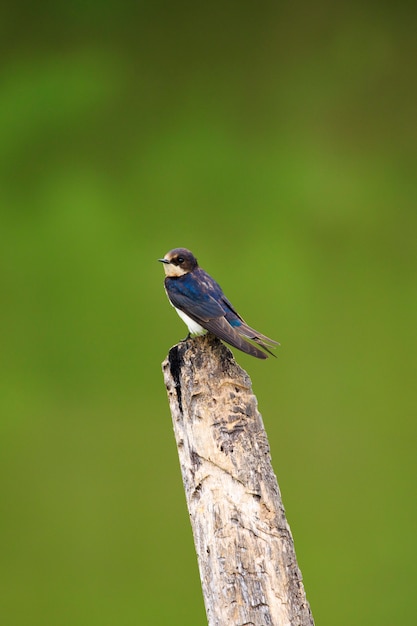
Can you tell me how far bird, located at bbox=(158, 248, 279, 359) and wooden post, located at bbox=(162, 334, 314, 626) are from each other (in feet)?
0.22

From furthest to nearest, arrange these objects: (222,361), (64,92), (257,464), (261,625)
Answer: (64,92), (222,361), (257,464), (261,625)

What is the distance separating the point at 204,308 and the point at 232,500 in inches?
16.4

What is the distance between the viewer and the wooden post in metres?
1.40

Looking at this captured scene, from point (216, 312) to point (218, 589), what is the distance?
1.75 ft

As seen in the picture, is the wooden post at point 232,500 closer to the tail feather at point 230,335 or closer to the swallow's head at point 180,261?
the tail feather at point 230,335

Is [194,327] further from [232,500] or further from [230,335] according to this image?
[232,500]

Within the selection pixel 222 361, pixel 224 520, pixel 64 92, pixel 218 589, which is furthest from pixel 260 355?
pixel 64 92

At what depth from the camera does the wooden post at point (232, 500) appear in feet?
4.59

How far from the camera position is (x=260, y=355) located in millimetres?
1646

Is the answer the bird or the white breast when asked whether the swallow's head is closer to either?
the bird

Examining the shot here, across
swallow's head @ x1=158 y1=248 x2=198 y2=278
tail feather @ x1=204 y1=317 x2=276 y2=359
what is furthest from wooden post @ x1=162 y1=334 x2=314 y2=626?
swallow's head @ x1=158 y1=248 x2=198 y2=278

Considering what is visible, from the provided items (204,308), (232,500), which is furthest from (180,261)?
(232,500)

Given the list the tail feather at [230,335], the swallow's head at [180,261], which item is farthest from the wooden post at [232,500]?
the swallow's head at [180,261]

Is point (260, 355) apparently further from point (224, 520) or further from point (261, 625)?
point (261, 625)
